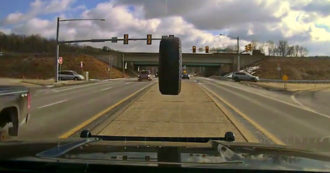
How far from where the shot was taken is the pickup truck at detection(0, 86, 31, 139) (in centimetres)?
674

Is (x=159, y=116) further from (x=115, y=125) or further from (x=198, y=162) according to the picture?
(x=198, y=162)

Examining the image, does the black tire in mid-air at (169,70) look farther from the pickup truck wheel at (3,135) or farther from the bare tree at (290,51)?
the bare tree at (290,51)

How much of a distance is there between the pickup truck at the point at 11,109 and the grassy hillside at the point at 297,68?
99.8 metres

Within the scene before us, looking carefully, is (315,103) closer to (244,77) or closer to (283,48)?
(244,77)

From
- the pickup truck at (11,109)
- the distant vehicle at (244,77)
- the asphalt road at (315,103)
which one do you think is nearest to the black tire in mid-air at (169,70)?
the pickup truck at (11,109)

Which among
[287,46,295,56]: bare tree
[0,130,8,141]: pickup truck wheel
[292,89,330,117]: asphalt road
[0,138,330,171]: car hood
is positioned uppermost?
[287,46,295,56]: bare tree

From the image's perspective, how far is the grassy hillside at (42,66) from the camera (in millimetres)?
100894

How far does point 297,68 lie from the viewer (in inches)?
4599

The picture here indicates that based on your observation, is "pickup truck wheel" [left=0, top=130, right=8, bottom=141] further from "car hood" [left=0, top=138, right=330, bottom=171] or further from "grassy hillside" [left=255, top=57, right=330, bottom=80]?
"grassy hillside" [left=255, top=57, right=330, bottom=80]

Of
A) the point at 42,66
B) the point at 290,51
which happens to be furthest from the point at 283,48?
the point at 42,66

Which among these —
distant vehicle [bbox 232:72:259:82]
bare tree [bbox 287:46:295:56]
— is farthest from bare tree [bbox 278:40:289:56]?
distant vehicle [bbox 232:72:259:82]

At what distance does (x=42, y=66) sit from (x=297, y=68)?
64.8 metres

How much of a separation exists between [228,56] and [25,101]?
10899 centimetres

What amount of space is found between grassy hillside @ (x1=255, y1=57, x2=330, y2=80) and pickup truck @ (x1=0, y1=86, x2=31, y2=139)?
9978cm
